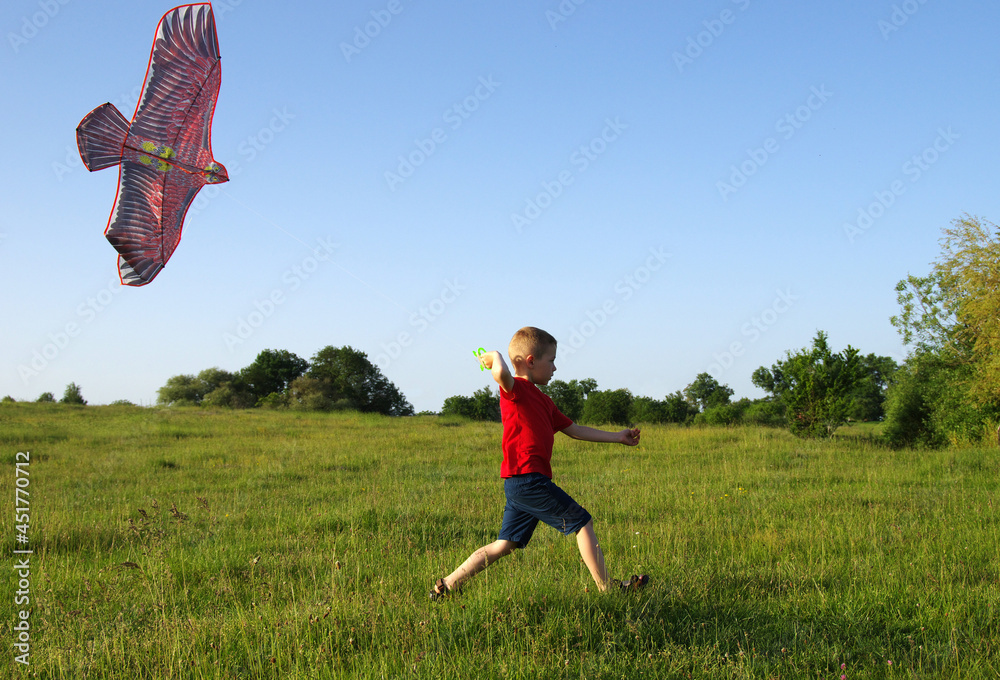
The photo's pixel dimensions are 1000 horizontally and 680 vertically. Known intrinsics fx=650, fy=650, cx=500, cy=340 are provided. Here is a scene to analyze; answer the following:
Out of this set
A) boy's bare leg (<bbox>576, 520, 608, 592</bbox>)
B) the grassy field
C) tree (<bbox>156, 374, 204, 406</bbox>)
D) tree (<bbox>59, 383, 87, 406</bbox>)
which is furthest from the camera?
tree (<bbox>156, 374, 204, 406</bbox>)

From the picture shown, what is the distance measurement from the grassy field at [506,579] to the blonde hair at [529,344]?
145cm

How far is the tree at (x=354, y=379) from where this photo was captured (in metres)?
53.0

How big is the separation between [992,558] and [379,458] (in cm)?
1111

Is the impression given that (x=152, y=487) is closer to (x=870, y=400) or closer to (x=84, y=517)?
(x=84, y=517)

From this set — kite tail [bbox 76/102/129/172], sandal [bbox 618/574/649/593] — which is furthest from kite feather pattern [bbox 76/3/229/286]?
sandal [bbox 618/574/649/593]

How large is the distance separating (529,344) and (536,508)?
1.03m

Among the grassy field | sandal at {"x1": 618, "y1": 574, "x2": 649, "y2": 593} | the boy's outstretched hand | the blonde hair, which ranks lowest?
the grassy field

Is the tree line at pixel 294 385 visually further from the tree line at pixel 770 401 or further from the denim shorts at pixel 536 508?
the denim shorts at pixel 536 508

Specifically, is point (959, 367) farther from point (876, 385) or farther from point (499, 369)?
point (876, 385)

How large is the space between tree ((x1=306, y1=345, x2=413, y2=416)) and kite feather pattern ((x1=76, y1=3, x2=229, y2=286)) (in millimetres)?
48135

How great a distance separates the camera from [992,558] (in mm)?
5352

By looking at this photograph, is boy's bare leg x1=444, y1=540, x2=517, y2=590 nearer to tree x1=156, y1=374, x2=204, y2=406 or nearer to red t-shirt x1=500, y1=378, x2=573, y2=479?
red t-shirt x1=500, y1=378, x2=573, y2=479

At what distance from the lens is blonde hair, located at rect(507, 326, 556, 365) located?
4180mm

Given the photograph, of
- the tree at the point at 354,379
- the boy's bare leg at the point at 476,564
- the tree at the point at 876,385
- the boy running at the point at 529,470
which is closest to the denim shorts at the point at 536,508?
the boy running at the point at 529,470
